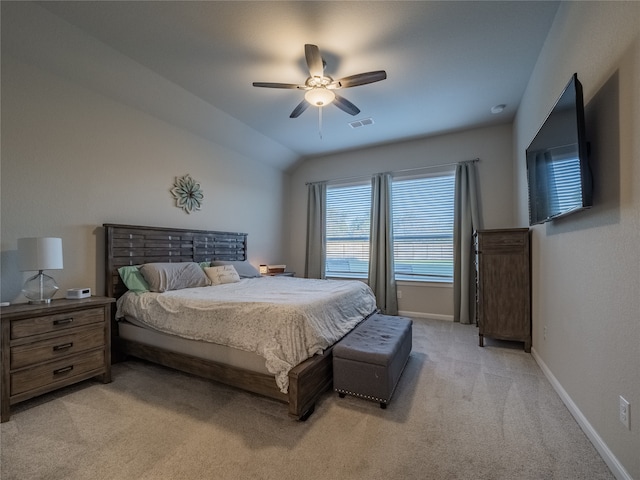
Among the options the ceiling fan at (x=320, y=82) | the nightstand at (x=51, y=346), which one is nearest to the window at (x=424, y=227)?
the ceiling fan at (x=320, y=82)

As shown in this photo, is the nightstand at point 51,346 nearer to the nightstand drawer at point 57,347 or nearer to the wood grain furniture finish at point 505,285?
the nightstand drawer at point 57,347

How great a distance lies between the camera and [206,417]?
76.3 inches

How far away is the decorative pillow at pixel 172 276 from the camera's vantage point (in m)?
2.96

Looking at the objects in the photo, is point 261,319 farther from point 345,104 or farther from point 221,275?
point 345,104

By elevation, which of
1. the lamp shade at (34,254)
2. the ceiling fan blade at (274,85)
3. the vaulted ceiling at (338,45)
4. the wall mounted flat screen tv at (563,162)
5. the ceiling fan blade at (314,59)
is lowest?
the lamp shade at (34,254)

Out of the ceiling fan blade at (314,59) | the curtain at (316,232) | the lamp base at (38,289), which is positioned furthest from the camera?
the curtain at (316,232)

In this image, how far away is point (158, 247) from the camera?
3455mm

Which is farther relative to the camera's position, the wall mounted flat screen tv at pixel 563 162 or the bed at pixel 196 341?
the bed at pixel 196 341

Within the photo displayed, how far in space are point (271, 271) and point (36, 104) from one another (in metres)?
3.53

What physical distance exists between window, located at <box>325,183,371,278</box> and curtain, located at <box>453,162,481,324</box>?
1.51 metres

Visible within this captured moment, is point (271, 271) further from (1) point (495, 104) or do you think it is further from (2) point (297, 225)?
(1) point (495, 104)

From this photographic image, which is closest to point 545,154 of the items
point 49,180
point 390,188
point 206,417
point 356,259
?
point 390,188

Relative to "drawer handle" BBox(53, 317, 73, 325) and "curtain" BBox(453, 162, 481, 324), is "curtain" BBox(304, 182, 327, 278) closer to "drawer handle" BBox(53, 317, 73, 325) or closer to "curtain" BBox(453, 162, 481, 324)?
"curtain" BBox(453, 162, 481, 324)

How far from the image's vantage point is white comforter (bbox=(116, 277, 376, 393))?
77.6 inches
